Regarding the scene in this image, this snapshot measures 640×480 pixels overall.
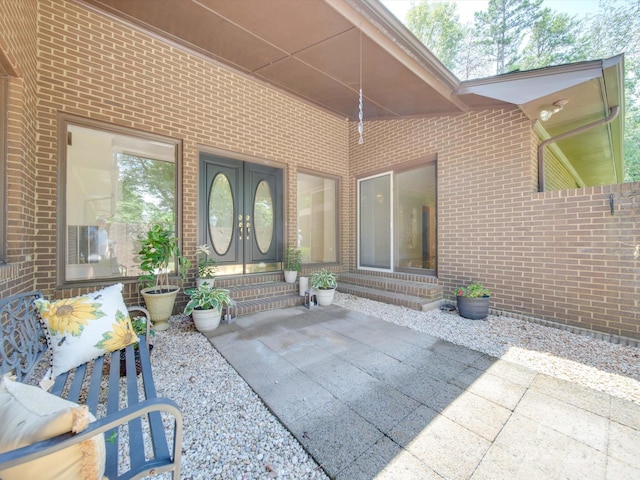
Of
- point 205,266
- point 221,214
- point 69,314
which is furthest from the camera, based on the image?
point 221,214

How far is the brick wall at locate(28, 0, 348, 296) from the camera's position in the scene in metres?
Result: 3.01

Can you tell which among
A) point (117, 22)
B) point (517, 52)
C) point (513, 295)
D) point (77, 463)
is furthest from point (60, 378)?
point (517, 52)

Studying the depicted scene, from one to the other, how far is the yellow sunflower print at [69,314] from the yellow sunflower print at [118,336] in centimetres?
13

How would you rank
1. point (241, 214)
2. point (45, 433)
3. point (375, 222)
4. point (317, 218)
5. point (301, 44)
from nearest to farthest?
point (45, 433), point (301, 44), point (241, 214), point (375, 222), point (317, 218)

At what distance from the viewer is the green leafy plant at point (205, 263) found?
390cm

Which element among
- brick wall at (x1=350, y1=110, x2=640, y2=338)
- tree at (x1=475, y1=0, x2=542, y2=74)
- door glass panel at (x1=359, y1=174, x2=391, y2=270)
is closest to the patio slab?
brick wall at (x1=350, y1=110, x2=640, y2=338)

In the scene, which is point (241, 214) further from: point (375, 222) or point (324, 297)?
point (375, 222)

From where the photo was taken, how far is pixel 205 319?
10.3ft

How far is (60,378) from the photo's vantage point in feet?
5.14

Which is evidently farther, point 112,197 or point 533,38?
point 533,38

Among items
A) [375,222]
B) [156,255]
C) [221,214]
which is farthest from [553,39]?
[156,255]

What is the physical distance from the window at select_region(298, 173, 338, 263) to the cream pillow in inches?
182

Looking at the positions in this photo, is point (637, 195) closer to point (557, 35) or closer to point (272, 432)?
point (272, 432)

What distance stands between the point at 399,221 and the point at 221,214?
3414 millimetres
